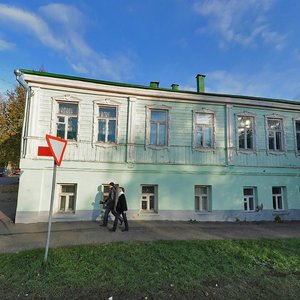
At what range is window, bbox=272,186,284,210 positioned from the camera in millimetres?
11878

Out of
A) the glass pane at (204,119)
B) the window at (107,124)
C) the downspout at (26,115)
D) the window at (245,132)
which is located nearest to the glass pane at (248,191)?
the window at (245,132)

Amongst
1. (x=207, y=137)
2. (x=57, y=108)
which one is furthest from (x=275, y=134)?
(x=57, y=108)

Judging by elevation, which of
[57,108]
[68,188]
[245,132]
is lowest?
[68,188]

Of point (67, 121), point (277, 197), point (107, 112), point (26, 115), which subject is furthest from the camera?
point (277, 197)

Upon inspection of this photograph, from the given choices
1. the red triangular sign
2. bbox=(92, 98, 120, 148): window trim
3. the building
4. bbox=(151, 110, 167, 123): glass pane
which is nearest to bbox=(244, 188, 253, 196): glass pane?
the building

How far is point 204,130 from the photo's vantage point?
462 inches

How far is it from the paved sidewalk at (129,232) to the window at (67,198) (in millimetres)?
956

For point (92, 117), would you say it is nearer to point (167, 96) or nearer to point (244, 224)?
point (167, 96)

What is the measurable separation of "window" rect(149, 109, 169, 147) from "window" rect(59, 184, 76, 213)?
14.4ft

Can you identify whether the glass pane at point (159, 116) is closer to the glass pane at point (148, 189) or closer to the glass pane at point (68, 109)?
the glass pane at point (148, 189)

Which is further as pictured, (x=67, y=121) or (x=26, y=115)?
(x=67, y=121)

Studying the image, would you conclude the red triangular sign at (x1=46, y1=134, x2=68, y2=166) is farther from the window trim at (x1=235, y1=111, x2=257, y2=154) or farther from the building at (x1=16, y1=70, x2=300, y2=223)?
the window trim at (x1=235, y1=111, x2=257, y2=154)

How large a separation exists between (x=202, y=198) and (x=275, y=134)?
5734mm

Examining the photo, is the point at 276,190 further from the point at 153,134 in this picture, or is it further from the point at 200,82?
the point at 200,82
